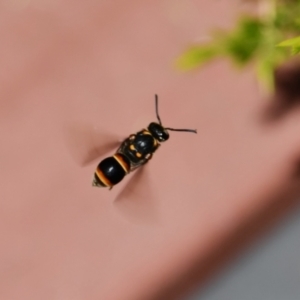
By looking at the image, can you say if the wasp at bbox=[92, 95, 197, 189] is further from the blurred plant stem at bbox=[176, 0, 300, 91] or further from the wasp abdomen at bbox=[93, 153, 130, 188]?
the blurred plant stem at bbox=[176, 0, 300, 91]

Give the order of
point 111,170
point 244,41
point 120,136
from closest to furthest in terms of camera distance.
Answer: point 111,170, point 244,41, point 120,136

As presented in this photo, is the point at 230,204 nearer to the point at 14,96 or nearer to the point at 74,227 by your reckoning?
the point at 74,227

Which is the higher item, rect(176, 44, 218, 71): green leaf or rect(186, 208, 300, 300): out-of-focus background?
rect(176, 44, 218, 71): green leaf

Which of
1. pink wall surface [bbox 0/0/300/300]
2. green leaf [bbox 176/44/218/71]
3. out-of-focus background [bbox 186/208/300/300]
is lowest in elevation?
out-of-focus background [bbox 186/208/300/300]

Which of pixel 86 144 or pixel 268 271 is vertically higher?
pixel 86 144

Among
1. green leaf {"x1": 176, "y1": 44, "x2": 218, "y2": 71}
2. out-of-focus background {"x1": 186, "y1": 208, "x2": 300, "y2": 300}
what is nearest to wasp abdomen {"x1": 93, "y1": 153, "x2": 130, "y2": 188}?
green leaf {"x1": 176, "y1": 44, "x2": 218, "y2": 71}

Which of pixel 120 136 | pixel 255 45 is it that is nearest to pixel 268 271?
pixel 120 136

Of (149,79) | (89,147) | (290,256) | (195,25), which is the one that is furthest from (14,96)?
(290,256)

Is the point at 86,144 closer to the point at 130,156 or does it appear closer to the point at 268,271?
the point at 130,156
